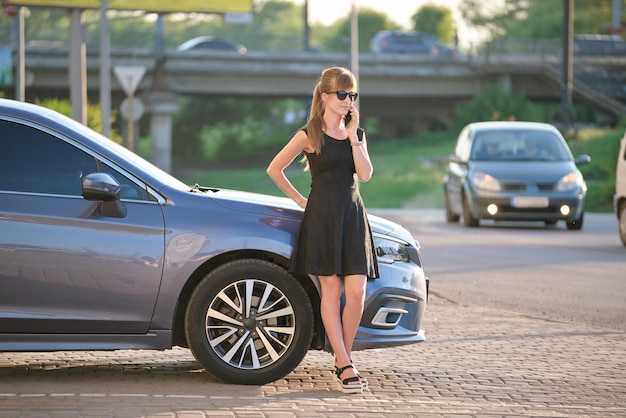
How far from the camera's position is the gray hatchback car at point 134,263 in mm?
7605

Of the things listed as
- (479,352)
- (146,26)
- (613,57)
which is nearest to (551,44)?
(613,57)

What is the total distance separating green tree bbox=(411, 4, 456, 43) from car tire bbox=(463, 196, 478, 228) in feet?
351

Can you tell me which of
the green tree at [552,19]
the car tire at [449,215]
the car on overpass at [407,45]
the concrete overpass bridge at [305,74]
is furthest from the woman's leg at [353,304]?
the green tree at [552,19]

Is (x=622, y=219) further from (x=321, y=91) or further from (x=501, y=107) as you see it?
(x=501, y=107)

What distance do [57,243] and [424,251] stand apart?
11715mm

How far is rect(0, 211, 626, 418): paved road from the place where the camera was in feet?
23.4

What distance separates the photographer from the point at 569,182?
906 inches

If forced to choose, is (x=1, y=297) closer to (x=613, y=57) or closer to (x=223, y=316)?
(x=223, y=316)

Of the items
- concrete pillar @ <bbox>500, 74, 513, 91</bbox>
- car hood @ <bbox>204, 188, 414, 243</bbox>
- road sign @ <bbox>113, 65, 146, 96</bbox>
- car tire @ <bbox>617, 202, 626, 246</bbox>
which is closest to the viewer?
car hood @ <bbox>204, 188, 414, 243</bbox>

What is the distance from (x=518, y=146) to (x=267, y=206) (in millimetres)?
16457

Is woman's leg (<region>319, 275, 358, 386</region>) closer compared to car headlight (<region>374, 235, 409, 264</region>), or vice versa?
woman's leg (<region>319, 275, 358, 386</region>)

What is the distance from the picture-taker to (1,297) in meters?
7.57

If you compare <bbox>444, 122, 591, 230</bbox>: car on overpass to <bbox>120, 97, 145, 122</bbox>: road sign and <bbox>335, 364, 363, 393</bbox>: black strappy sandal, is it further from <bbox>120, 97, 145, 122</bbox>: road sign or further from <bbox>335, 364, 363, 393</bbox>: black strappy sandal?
<bbox>335, 364, 363, 393</bbox>: black strappy sandal

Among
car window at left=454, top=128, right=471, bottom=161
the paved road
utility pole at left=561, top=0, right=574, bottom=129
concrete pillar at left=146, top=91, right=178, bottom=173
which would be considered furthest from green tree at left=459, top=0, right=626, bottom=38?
the paved road
